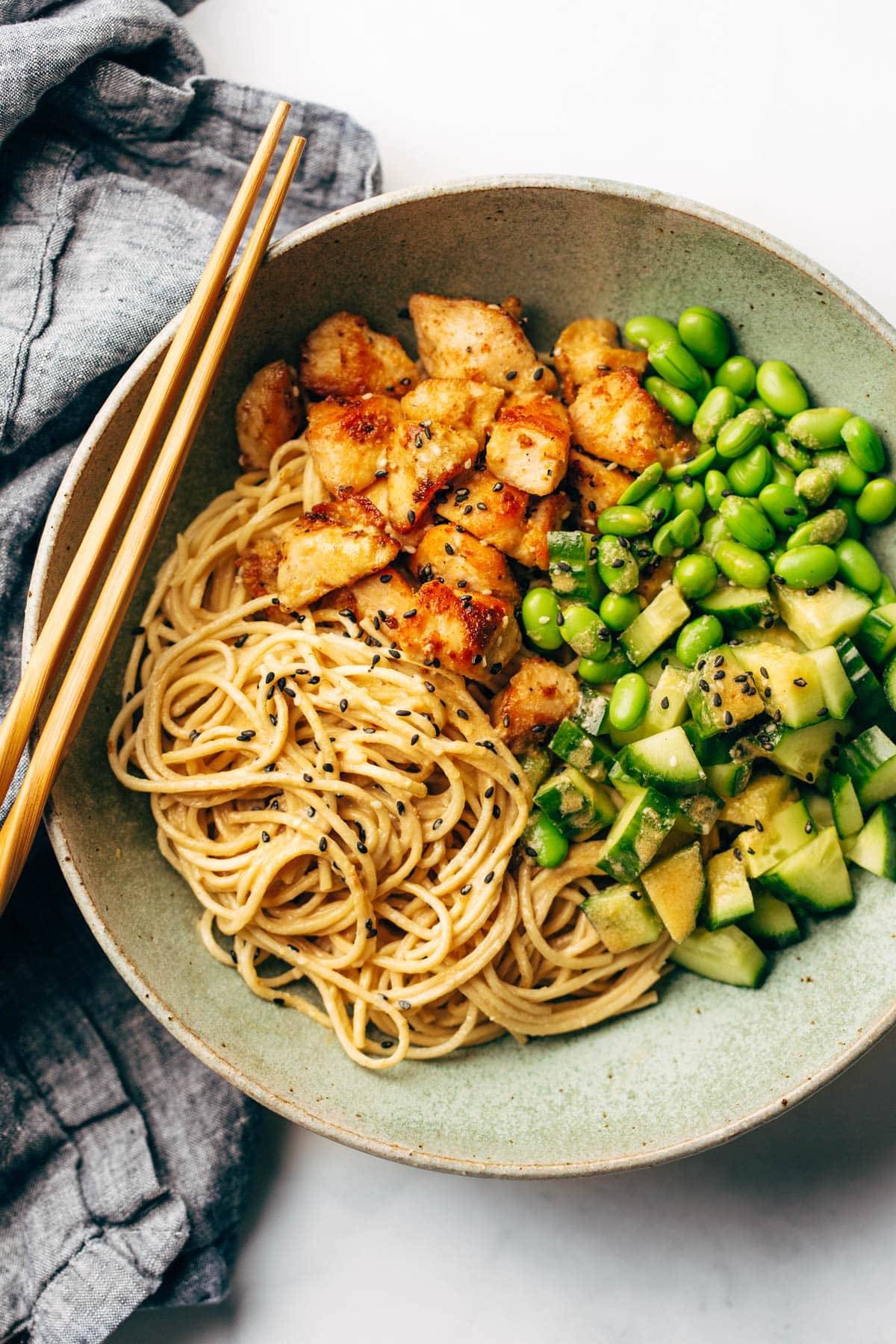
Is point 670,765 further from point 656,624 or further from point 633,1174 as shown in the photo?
point 633,1174

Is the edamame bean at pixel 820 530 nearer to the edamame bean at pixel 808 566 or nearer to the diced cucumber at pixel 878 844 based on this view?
the edamame bean at pixel 808 566

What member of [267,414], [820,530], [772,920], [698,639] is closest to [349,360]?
[267,414]

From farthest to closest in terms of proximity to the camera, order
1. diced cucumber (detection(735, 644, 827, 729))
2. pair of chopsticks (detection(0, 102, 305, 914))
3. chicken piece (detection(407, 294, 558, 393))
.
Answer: chicken piece (detection(407, 294, 558, 393))
diced cucumber (detection(735, 644, 827, 729))
pair of chopsticks (detection(0, 102, 305, 914))

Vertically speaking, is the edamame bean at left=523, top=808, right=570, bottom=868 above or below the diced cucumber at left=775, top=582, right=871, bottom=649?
below

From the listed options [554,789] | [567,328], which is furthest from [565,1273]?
[567,328]

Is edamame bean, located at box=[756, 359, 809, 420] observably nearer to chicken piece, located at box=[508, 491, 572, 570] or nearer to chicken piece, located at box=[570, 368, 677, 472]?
chicken piece, located at box=[570, 368, 677, 472]

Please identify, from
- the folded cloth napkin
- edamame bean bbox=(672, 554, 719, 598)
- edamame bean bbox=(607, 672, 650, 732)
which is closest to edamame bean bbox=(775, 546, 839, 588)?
edamame bean bbox=(672, 554, 719, 598)
